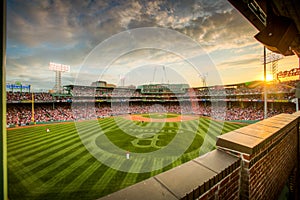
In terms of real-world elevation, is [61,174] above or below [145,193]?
below

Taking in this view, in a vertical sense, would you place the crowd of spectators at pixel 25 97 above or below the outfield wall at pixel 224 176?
above

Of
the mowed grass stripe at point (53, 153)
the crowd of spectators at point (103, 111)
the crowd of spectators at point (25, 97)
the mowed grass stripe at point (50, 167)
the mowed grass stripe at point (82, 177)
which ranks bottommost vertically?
the mowed grass stripe at point (82, 177)

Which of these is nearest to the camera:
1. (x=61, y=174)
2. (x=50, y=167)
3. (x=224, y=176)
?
(x=224, y=176)

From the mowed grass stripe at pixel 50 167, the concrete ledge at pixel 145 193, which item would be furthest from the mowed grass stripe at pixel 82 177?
the concrete ledge at pixel 145 193

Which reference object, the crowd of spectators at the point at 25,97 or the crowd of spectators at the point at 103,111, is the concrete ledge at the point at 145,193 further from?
the crowd of spectators at the point at 25,97

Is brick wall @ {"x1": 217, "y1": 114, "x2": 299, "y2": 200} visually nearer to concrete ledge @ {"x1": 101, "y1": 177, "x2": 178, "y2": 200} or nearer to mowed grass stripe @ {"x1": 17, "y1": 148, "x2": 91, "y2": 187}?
concrete ledge @ {"x1": 101, "y1": 177, "x2": 178, "y2": 200}

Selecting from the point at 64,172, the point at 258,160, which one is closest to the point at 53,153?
the point at 64,172

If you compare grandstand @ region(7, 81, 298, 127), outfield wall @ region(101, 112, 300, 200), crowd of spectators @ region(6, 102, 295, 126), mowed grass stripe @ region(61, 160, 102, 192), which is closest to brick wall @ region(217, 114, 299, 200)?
outfield wall @ region(101, 112, 300, 200)

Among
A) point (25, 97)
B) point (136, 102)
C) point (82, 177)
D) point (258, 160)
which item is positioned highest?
point (25, 97)

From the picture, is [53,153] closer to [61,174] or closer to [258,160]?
[61,174]

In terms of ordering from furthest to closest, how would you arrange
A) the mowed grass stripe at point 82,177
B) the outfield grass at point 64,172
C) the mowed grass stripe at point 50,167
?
the mowed grass stripe at point 50,167 < the mowed grass stripe at point 82,177 < the outfield grass at point 64,172

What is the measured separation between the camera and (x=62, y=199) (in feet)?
22.4

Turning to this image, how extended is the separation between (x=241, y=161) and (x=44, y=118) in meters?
36.3

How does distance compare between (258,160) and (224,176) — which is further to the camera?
(258,160)
